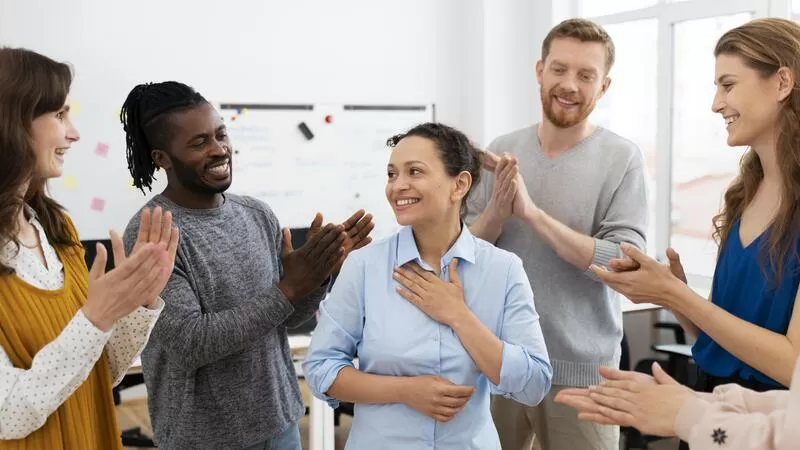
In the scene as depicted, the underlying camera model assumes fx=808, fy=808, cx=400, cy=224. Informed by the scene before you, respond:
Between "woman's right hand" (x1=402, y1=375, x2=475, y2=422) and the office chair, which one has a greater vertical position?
"woman's right hand" (x1=402, y1=375, x2=475, y2=422)

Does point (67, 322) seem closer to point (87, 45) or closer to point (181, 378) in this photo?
point (181, 378)

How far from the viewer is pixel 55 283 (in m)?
1.69

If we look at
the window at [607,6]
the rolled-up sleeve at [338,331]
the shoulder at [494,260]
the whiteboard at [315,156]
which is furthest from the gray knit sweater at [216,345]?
the window at [607,6]

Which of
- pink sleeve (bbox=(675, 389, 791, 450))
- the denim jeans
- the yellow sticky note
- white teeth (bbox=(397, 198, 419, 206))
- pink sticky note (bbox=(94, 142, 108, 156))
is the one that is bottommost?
the denim jeans

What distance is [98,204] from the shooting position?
488 centimetres

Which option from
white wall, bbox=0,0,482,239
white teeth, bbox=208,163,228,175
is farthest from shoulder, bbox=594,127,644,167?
white wall, bbox=0,0,482,239

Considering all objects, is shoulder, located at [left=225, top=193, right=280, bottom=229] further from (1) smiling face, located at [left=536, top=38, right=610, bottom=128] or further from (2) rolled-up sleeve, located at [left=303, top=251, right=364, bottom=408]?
(1) smiling face, located at [left=536, top=38, right=610, bottom=128]

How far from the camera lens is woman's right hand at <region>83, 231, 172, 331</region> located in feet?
5.01

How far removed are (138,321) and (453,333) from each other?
0.70m

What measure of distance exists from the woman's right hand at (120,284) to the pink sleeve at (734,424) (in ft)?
3.47

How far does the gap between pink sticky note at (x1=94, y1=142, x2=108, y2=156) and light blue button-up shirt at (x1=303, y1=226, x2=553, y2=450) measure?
3.35 meters

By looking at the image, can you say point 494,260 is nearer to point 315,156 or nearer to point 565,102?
point 565,102

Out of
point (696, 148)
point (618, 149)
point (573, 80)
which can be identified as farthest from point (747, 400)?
point (696, 148)

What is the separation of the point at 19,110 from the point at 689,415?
1418 mm
